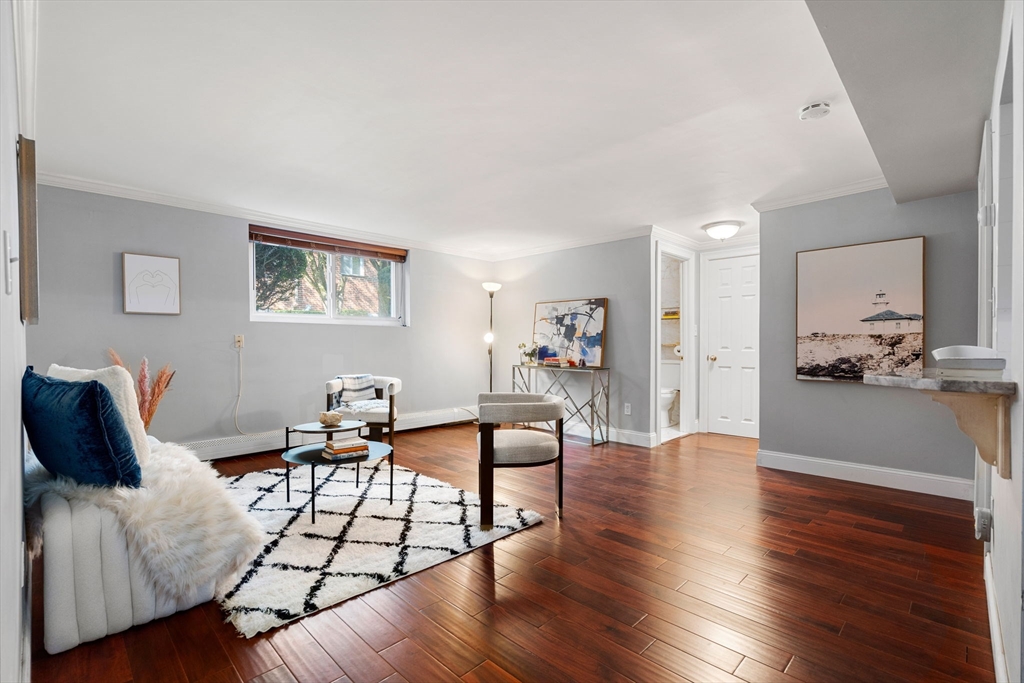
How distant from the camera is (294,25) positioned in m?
1.93

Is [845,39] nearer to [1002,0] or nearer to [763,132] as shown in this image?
[1002,0]

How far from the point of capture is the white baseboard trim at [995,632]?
1.51m

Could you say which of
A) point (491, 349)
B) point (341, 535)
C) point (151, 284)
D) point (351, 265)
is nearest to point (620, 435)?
point (491, 349)

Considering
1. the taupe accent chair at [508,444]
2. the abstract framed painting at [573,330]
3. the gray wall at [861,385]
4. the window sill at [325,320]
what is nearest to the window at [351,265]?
the window sill at [325,320]

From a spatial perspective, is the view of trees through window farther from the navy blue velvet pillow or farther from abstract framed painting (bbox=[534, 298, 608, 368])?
the navy blue velvet pillow

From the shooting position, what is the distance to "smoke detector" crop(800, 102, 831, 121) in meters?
2.46

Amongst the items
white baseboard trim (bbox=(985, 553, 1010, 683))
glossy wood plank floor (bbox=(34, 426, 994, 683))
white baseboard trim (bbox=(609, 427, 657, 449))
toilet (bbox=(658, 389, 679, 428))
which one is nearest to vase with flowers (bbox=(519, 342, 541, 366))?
white baseboard trim (bbox=(609, 427, 657, 449))

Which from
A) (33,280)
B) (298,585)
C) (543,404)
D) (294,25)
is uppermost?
(294,25)

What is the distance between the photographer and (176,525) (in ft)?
6.31

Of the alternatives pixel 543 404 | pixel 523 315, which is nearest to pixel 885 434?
pixel 543 404

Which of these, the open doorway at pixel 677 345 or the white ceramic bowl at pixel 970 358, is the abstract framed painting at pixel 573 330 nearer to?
the open doorway at pixel 677 345

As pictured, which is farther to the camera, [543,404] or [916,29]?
[543,404]

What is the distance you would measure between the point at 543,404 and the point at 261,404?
3124 millimetres

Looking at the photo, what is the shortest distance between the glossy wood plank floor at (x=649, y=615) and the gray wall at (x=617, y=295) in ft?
7.18
